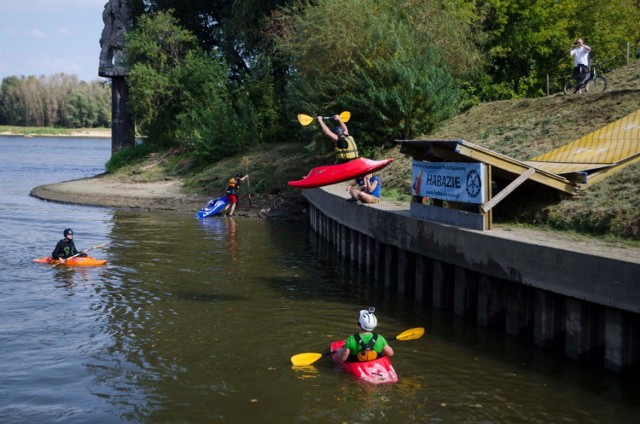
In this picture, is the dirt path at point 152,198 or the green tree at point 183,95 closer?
the dirt path at point 152,198

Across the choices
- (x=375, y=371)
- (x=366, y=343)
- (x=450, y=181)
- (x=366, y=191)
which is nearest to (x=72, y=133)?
(x=366, y=191)

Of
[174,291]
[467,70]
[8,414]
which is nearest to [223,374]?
[8,414]

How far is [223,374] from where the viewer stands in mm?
12352

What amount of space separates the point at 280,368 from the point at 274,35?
2975cm

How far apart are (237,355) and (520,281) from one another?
5.01 meters

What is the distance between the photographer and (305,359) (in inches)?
499

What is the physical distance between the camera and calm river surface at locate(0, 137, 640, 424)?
10930mm

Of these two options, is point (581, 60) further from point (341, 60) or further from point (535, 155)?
point (341, 60)

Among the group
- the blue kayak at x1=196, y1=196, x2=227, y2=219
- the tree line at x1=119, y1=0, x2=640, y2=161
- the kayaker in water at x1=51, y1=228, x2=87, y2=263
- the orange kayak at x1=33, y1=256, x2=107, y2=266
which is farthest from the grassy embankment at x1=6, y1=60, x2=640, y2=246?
the kayaker in water at x1=51, y1=228, x2=87, y2=263

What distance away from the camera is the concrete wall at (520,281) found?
37.8ft

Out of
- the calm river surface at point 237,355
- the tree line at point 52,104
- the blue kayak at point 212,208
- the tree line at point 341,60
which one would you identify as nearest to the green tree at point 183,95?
the tree line at point 341,60

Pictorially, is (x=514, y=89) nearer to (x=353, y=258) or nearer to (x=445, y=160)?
(x=353, y=258)

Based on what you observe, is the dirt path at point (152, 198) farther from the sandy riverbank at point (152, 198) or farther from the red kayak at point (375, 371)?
the red kayak at point (375, 371)

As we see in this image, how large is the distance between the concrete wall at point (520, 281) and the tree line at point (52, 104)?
143 metres
